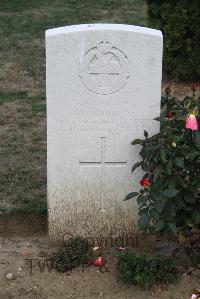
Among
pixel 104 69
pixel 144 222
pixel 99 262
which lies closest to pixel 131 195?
pixel 144 222

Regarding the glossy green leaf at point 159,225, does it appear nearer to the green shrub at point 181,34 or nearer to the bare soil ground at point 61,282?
the bare soil ground at point 61,282

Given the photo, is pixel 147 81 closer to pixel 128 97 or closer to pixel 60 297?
pixel 128 97

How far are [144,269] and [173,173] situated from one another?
2.16 ft

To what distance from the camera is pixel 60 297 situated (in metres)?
4.04

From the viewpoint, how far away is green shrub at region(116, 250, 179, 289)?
404cm

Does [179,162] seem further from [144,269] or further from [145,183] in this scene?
[144,269]

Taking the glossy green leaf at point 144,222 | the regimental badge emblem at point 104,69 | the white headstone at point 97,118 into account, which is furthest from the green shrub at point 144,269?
the regimental badge emblem at point 104,69

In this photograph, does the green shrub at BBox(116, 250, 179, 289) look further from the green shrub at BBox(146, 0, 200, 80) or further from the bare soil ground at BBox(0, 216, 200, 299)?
the green shrub at BBox(146, 0, 200, 80)

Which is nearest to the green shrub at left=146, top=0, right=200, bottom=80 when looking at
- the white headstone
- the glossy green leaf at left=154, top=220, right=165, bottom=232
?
the white headstone

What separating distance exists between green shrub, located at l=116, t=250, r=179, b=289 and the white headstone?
42 centimetres

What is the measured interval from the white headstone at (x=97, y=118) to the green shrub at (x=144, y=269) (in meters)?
0.42

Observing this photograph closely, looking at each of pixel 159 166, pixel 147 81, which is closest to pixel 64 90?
pixel 147 81

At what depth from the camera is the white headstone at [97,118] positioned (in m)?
4.06

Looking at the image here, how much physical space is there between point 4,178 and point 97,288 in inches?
70.4
